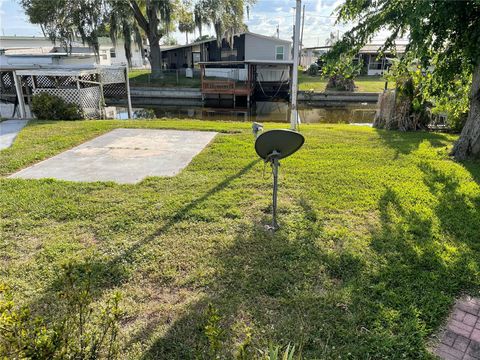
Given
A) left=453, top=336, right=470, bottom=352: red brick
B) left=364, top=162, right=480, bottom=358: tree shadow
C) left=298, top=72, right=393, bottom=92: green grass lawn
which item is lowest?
left=298, top=72, right=393, bottom=92: green grass lawn

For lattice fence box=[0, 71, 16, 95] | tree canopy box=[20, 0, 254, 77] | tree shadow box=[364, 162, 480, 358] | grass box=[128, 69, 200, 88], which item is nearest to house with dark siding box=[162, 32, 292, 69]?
grass box=[128, 69, 200, 88]

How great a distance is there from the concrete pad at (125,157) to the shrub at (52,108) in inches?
118

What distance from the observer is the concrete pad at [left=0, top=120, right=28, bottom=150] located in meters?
7.23

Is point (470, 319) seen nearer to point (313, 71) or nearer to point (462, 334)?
point (462, 334)

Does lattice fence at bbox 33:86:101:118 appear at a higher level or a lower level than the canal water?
higher

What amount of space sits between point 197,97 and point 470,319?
20631 millimetres

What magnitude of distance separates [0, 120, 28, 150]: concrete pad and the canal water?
6.58 metres

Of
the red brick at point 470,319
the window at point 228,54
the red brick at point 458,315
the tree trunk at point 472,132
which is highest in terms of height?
the window at point 228,54

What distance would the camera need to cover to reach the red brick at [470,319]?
2.46 m

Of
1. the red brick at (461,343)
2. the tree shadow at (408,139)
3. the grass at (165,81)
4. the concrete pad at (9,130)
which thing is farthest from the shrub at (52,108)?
the grass at (165,81)

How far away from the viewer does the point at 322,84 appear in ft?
82.8

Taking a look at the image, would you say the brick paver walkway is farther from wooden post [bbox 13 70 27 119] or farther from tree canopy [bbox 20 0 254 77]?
tree canopy [bbox 20 0 254 77]

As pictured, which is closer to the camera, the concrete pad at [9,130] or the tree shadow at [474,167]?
the tree shadow at [474,167]

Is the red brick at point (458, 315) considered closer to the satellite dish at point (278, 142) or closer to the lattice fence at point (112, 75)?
the satellite dish at point (278, 142)
